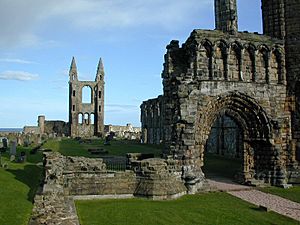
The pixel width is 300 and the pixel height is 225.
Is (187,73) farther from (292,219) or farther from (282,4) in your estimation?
(292,219)

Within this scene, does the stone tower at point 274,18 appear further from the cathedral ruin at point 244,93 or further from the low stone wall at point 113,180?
the low stone wall at point 113,180

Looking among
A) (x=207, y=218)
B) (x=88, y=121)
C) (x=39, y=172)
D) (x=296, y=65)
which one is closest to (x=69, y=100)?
(x=88, y=121)

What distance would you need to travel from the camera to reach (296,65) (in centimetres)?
1875

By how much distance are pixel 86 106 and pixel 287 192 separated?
64726 millimetres

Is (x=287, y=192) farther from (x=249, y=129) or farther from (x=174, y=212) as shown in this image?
(x=174, y=212)

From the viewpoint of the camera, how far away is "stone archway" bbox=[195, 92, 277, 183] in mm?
17562

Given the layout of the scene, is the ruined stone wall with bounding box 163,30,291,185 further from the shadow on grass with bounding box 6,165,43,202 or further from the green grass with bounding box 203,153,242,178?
the shadow on grass with bounding box 6,165,43,202

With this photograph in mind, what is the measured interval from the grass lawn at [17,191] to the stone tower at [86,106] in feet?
173

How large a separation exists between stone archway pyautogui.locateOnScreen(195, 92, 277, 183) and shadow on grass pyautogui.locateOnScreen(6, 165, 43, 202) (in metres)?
7.70

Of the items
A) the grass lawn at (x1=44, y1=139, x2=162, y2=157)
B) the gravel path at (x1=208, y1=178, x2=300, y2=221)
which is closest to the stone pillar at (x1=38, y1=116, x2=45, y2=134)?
the grass lawn at (x1=44, y1=139, x2=162, y2=157)

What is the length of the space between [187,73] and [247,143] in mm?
5202

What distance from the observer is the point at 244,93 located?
59.1ft

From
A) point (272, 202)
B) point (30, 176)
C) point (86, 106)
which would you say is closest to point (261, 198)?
point (272, 202)

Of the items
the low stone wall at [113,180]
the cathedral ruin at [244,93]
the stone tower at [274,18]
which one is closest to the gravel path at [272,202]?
the cathedral ruin at [244,93]
